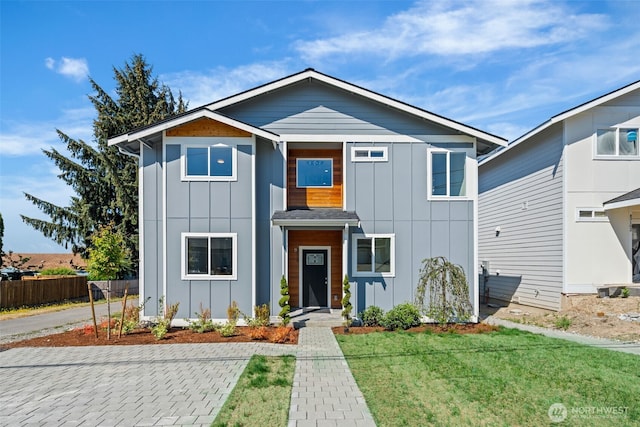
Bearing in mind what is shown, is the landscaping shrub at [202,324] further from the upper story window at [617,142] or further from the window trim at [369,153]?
the upper story window at [617,142]

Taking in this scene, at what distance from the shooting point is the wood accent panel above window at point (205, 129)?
443 inches

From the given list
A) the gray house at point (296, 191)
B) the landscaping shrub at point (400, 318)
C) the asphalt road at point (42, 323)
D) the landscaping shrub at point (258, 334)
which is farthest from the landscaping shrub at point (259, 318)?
the asphalt road at point (42, 323)

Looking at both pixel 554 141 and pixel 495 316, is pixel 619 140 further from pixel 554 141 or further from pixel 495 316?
pixel 495 316

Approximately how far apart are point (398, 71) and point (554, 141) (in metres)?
6.07

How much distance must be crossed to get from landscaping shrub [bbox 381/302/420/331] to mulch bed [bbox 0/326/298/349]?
8.42ft

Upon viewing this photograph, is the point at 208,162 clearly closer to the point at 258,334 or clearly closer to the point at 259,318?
the point at 259,318

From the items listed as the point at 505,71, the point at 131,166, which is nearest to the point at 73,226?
the point at 131,166

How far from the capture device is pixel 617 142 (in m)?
13.1

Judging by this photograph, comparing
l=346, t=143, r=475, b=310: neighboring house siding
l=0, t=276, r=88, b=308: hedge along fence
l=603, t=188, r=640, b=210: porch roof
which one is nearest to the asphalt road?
l=0, t=276, r=88, b=308: hedge along fence

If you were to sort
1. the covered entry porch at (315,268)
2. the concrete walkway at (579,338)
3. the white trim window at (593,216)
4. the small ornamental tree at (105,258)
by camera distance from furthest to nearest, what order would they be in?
the white trim window at (593,216), the covered entry porch at (315,268), the small ornamental tree at (105,258), the concrete walkway at (579,338)

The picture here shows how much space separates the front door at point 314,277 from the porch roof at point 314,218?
202 cm

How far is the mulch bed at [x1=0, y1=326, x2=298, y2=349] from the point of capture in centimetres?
934

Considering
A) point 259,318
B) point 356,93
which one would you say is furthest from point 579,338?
point 356,93

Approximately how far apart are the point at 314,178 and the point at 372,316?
4.63 m
